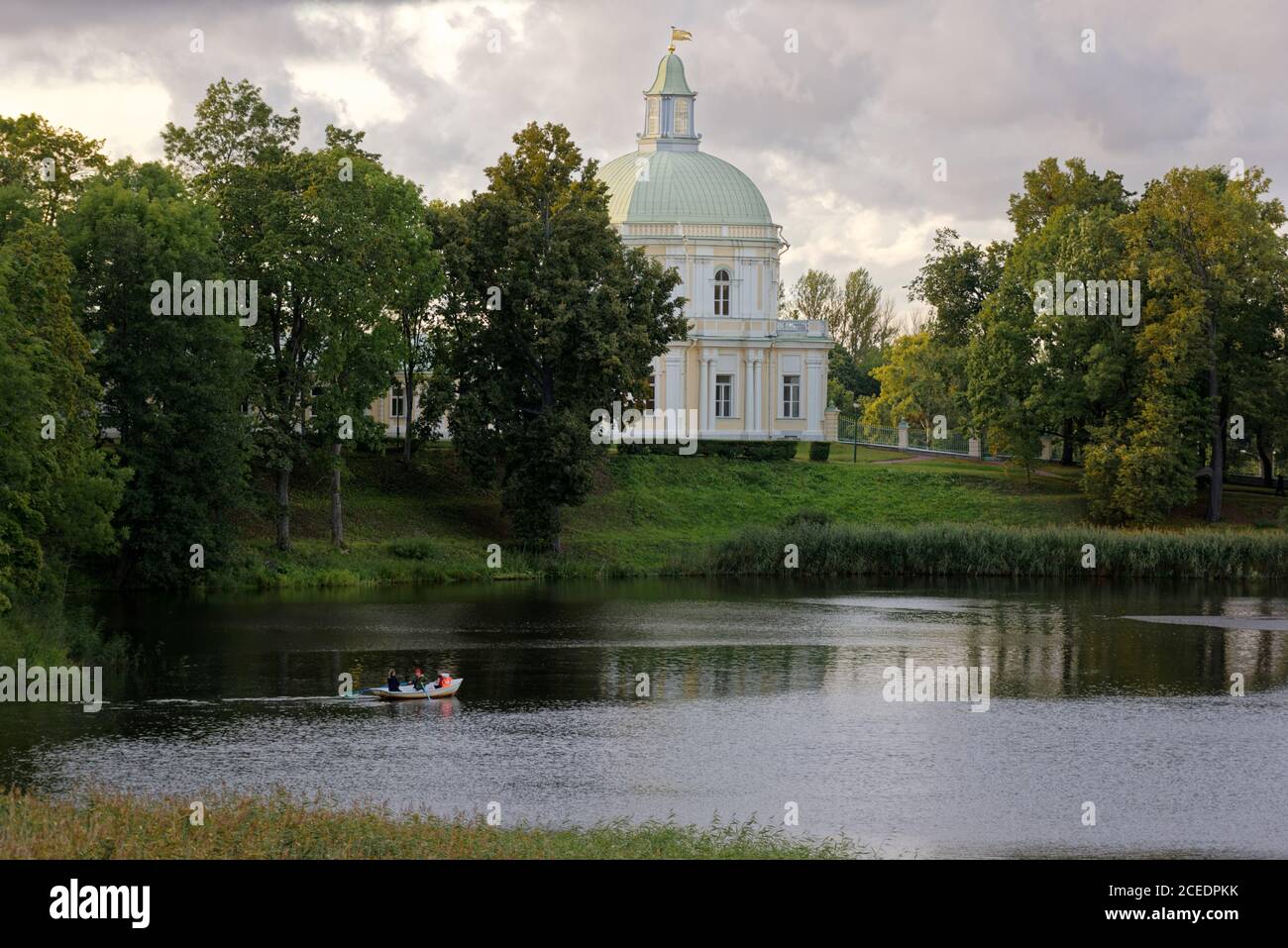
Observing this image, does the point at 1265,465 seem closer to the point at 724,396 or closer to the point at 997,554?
the point at 997,554

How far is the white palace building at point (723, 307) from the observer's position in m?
88.6

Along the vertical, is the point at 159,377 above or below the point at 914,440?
below

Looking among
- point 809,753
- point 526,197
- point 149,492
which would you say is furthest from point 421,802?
point 526,197

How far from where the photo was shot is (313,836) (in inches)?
805

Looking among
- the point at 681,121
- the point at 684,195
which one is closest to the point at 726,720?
the point at 684,195

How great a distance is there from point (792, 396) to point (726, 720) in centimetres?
5749

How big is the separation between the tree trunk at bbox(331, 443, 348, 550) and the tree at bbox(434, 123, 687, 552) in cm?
455

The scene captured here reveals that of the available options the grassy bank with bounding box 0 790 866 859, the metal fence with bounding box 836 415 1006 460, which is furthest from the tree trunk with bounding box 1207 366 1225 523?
the grassy bank with bounding box 0 790 866 859

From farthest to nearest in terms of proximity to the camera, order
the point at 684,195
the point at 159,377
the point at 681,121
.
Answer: the point at 681,121
the point at 684,195
the point at 159,377

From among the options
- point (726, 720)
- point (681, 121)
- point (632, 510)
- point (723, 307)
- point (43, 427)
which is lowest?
point (726, 720)

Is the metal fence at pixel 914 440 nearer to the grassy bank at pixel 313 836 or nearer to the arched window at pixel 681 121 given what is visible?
the arched window at pixel 681 121

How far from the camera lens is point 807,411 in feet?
294
